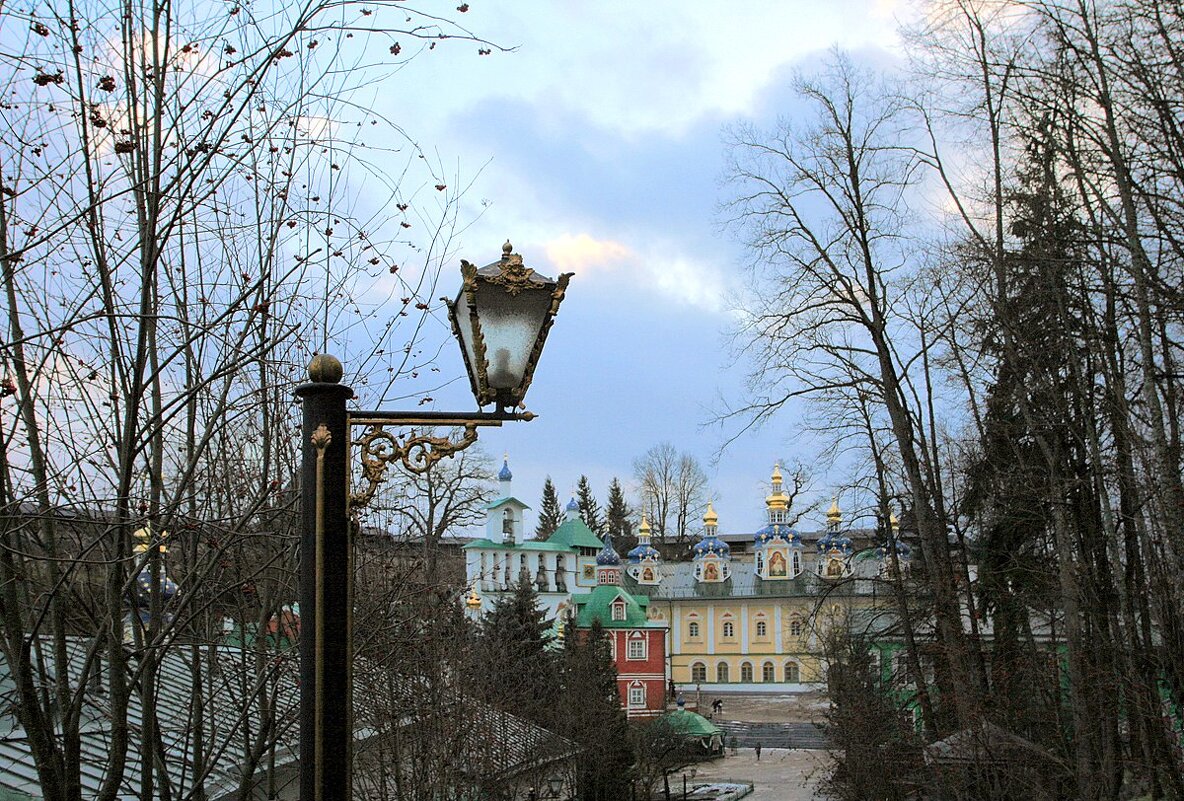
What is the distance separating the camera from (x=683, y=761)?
124 ft

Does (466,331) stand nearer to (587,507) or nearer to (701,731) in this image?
(701,731)

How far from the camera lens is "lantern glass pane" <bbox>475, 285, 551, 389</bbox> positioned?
409 cm

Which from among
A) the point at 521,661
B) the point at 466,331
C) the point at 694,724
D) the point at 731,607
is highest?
the point at 466,331

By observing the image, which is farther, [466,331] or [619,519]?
[619,519]

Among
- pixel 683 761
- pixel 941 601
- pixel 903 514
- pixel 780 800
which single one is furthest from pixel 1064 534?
pixel 683 761

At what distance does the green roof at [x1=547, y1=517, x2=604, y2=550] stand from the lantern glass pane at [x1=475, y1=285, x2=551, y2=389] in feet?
191

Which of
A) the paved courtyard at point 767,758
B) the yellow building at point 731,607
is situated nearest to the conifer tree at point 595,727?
the paved courtyard at point 767,758

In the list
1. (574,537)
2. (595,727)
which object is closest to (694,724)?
(595,727)

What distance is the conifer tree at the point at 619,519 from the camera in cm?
8488

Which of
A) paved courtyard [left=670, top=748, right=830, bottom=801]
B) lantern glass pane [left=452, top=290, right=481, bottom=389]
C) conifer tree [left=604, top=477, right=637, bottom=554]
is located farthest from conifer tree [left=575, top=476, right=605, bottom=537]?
lantern glass pane [left=452, top=290, right=481, bottom=389]

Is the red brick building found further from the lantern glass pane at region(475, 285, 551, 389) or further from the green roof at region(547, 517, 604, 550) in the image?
the lantern glass pane at region(475, 285, 551, 389)

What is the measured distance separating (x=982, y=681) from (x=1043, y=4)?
415 inches

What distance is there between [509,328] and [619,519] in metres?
85.7

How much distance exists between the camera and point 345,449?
150 inches
